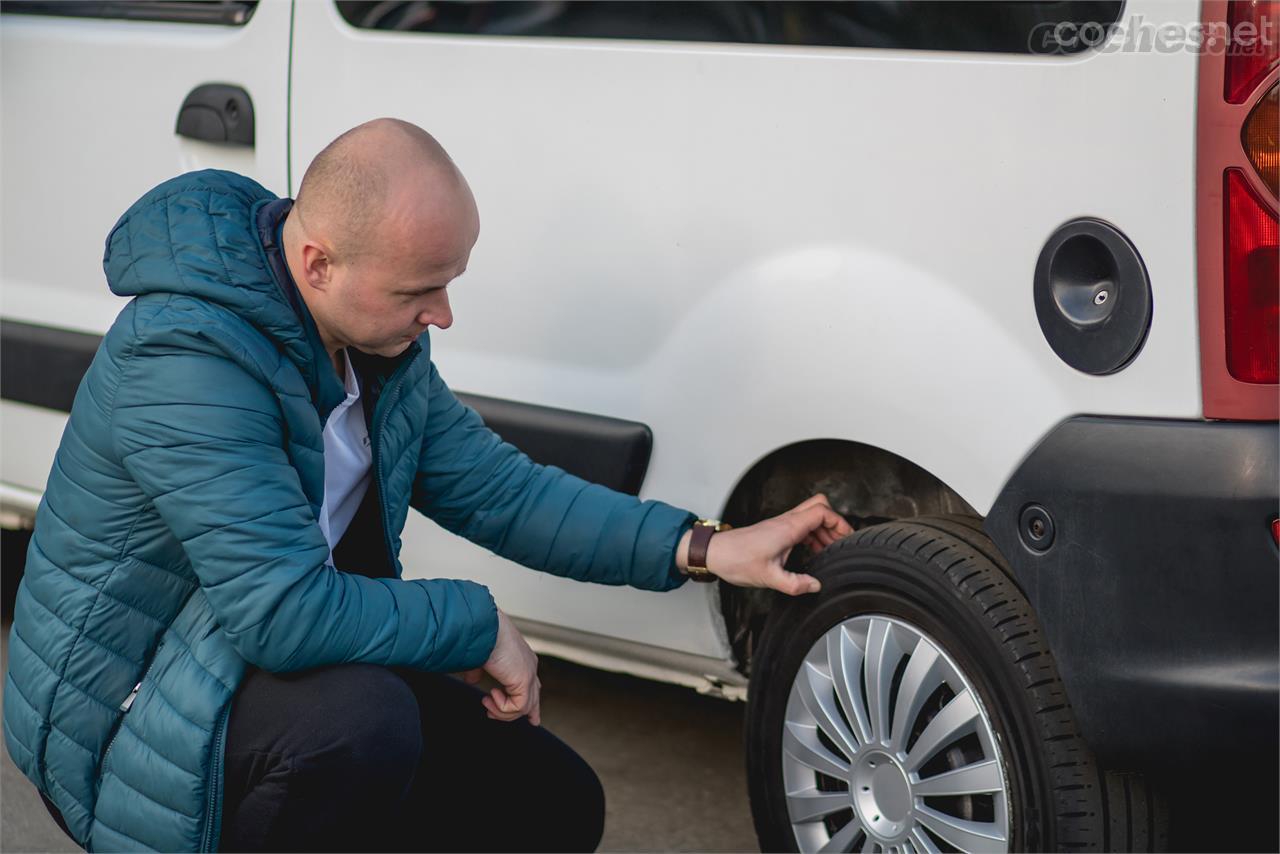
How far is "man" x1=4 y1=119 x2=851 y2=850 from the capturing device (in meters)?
1.86

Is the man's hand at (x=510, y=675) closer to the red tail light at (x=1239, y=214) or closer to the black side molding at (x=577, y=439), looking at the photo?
the black side molding at (x=577, y=439)

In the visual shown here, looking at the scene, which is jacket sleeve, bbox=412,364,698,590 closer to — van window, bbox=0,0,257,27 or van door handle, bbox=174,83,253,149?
van door handle, bbox=174,83,253,149

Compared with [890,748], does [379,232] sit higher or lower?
higher

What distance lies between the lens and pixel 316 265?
195 centimetres

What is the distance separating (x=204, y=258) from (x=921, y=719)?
114 cm

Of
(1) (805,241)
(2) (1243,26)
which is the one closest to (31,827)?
(1) (805,241)

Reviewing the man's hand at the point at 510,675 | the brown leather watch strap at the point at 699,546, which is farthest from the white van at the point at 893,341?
the man's hand at the point at 510,675

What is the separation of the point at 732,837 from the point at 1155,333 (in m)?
1.40

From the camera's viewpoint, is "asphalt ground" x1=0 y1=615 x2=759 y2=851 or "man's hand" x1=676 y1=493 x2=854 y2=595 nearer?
"man's hand" x1=676 y1=493 x2=854 y2=595

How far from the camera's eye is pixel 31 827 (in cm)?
276

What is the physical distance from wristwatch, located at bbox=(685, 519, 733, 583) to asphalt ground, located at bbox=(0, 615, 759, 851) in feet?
2.34

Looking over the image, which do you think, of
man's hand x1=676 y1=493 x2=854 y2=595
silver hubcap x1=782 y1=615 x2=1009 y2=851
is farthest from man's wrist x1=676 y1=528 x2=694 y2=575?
silver hubcap x1=782 y1=615 x2=1009 y2=851

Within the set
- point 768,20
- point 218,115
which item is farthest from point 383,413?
point 218,115

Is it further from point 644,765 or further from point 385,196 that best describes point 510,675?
point 644,765
